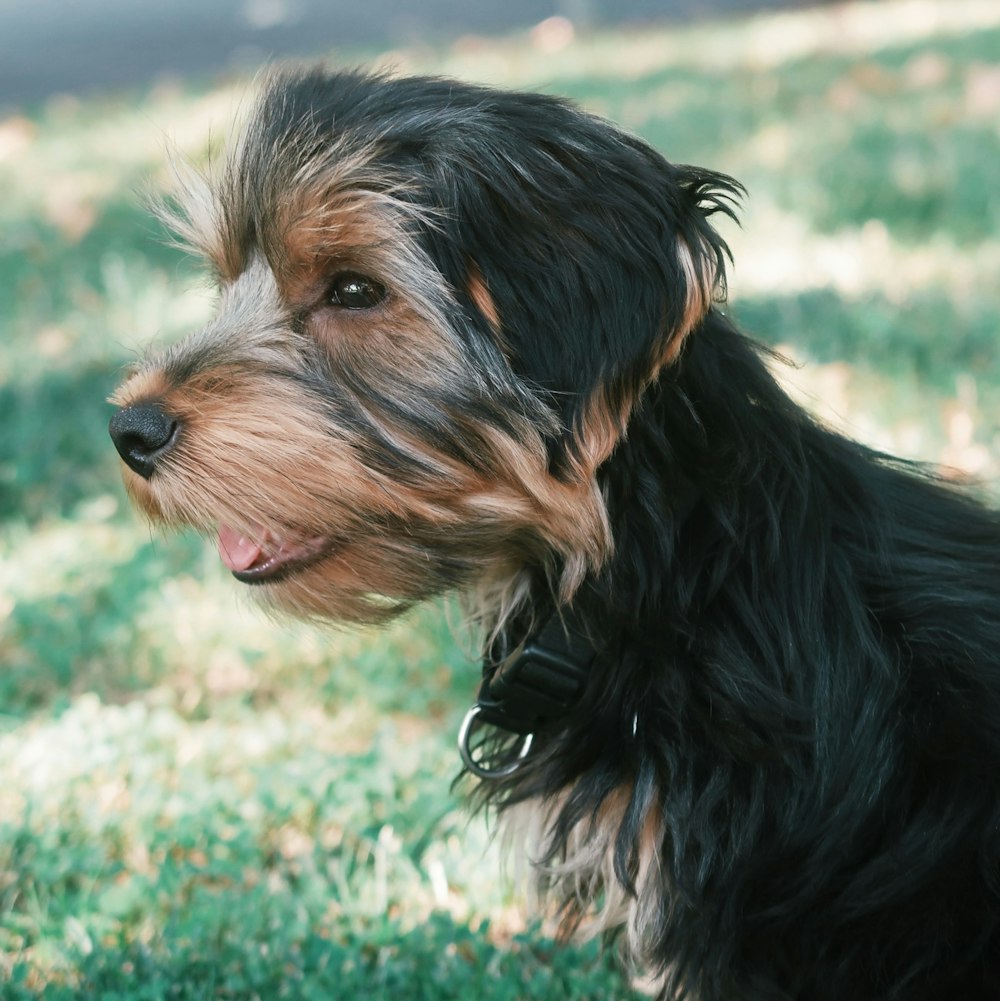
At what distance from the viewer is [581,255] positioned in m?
2.42

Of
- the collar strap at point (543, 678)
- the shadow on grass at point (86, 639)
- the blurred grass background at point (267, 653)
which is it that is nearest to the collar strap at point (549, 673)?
Answer: the collar strap at point (543, 678)

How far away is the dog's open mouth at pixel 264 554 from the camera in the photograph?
274 centimetres

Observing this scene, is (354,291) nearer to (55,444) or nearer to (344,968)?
(344,968)

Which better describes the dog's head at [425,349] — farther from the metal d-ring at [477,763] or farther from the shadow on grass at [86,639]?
the shadow on grass at [86,639]

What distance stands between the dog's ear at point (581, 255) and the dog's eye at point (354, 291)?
16cm

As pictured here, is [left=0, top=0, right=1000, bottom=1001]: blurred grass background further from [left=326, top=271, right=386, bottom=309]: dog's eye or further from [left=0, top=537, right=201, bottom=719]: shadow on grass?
[left=326, top=271, right=386, bottom=309]: dog's eye

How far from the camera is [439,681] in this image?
14.1 ft

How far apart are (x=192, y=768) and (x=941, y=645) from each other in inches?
86.5

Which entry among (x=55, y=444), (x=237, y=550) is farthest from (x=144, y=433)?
(x=55, y=444)

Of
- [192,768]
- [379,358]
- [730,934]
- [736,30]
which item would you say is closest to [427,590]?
[379,358]

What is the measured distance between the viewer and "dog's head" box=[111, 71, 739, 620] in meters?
2.43

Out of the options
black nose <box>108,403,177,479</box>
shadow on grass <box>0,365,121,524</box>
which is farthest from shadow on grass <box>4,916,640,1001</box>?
shadow on grass <box>0,365,121,524</box>

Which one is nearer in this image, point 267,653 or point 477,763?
point 477,763

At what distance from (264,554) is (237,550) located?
0.09 m
